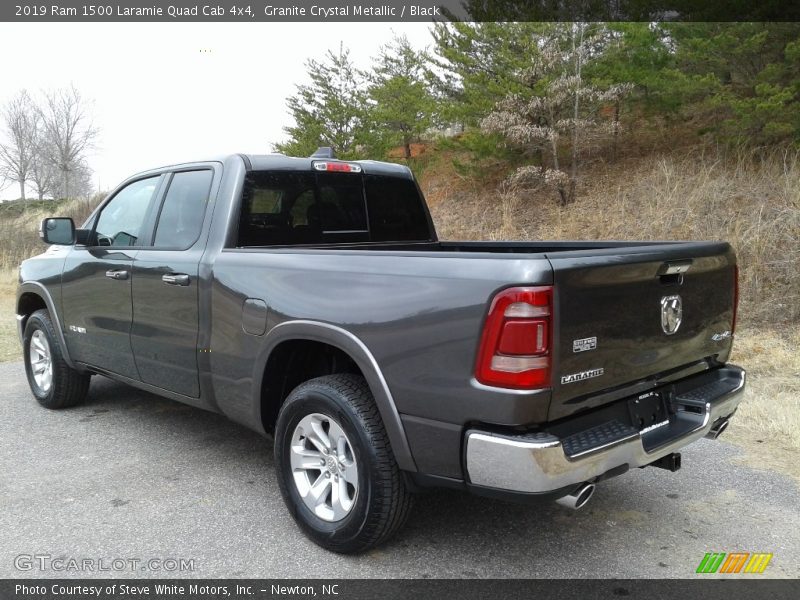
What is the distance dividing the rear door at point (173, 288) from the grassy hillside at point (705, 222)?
3816 mm

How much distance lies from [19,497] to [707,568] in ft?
11.9

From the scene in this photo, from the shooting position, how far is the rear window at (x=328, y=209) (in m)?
3.88

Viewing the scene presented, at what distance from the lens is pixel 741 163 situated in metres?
13.1

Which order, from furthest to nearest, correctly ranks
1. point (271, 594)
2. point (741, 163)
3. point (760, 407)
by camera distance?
point (741, 163) < point (760, 407) < point (271, 594)

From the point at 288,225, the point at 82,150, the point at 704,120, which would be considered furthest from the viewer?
the point at 82,150

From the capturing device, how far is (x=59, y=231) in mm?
4766

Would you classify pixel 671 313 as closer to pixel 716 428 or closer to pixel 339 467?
pixel 716 428

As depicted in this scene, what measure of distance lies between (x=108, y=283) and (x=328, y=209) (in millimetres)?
1632

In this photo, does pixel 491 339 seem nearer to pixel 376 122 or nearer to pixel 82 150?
pixel 376 122

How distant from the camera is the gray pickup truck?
2.44 metres

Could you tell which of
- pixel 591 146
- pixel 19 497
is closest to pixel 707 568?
pixel 19 497

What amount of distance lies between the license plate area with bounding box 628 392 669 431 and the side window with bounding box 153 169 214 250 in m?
2.60

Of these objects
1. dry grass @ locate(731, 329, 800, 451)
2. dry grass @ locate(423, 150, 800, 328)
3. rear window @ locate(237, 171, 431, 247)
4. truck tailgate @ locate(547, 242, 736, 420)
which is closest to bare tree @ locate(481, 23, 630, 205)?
dry grass @ locate(423, 150, 800, 328)

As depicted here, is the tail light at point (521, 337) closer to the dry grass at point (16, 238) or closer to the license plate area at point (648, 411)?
the license plate area at point (648, 411)
